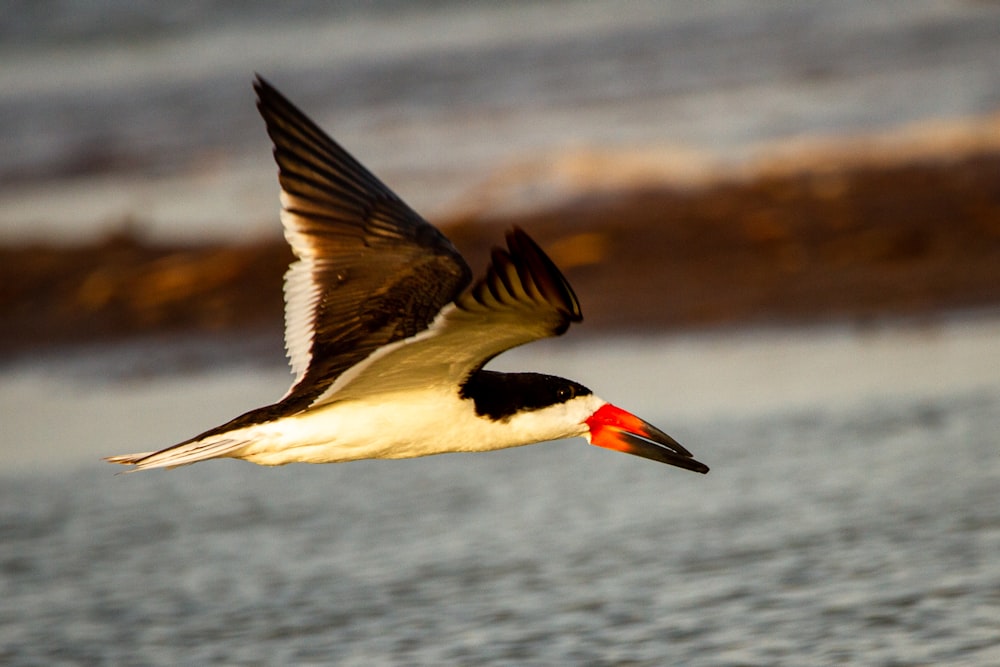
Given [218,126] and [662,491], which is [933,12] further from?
[662,491]

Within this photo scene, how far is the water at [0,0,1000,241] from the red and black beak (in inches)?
305

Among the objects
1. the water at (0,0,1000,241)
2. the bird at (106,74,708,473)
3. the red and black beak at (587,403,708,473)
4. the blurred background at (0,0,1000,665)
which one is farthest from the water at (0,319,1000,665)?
the water at (0,0,1000,241)

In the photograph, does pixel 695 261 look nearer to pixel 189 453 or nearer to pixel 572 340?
pixel 572 340

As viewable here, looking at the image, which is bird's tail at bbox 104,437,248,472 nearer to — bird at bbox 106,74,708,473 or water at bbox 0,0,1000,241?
bird at bbox 106,74,708,473

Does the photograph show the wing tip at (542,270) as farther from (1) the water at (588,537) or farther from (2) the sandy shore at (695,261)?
(2) the sandy shore at (695,261)

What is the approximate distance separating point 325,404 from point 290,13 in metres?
19.2

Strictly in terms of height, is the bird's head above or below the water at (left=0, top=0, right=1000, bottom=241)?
below

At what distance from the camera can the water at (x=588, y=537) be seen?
585cm

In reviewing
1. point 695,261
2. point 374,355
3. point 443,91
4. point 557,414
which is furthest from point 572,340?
point 443,91

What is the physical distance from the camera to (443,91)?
720 inches

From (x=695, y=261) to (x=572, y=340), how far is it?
1.45 metres

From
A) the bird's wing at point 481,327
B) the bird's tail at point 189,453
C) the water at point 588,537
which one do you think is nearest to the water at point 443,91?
the water at point 588,537

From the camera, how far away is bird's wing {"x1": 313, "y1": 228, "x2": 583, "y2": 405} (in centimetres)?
420

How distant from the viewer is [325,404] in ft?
17.1
